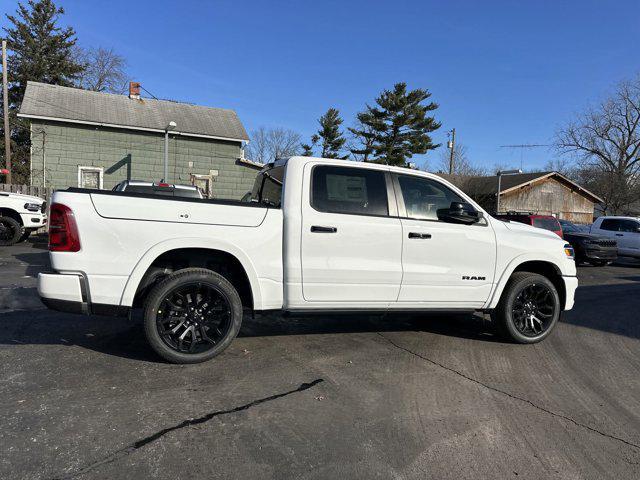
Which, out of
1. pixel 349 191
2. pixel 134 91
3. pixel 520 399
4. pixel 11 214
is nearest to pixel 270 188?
pixel 349 191

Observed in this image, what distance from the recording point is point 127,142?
19750 millimetres

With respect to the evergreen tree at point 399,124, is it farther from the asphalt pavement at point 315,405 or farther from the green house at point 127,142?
the asphalt pavement at point 315,405

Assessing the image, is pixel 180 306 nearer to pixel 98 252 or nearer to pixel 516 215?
pixel 98 252

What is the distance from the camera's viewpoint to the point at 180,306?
4.03 meters

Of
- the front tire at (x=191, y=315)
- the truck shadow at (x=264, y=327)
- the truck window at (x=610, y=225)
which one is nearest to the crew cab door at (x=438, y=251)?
the truck shadow at (x=264, y=327)

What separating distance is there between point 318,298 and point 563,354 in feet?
9.60

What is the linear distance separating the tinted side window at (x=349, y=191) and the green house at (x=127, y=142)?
1569 centimetres

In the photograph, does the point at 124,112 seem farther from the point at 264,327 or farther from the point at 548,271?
the point at 548,271

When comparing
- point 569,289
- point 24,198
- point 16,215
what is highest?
point 24,198

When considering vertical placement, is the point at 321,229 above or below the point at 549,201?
below

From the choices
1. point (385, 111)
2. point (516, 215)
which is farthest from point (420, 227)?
point (385, 111)

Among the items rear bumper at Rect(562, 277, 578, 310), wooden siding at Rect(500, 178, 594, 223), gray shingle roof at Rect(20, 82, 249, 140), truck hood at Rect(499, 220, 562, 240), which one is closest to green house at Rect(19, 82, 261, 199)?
gray shingle roof at Rect(20, 82, 249, 140)

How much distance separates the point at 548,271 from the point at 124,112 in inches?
786

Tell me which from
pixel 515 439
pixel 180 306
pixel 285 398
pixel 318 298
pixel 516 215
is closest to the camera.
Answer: pixel 515 439
